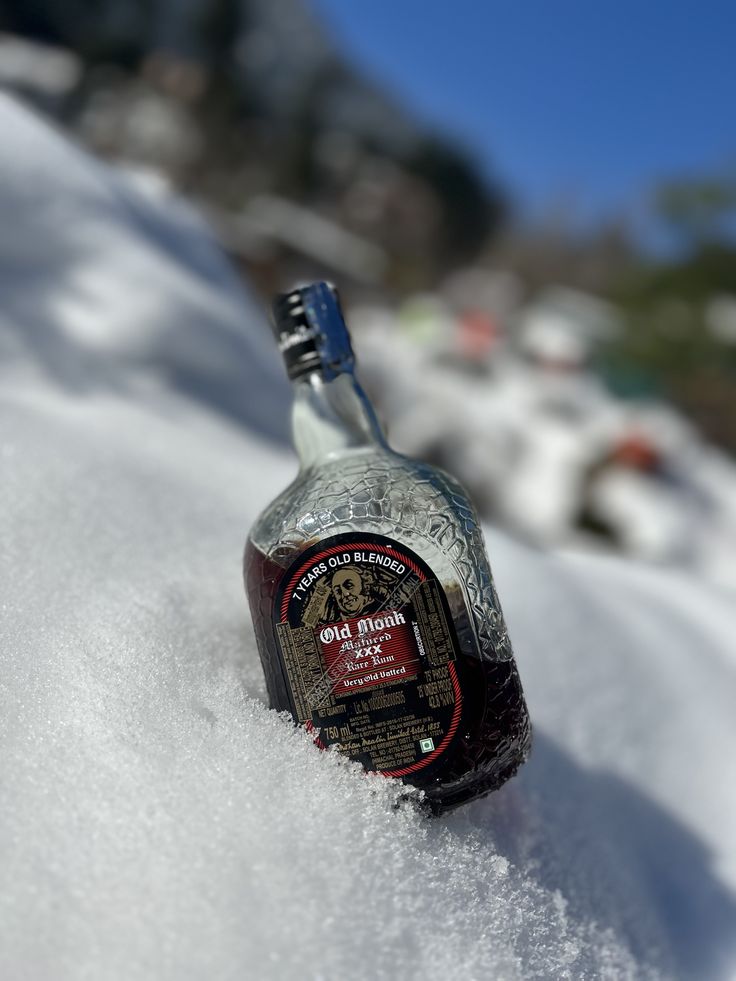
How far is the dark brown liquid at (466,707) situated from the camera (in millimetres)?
566

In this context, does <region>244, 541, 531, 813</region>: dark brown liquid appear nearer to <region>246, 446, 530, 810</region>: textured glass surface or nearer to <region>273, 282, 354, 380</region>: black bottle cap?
<region>246, 446, 530, 810</region>: textured glass surface

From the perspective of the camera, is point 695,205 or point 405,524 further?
point 695,205

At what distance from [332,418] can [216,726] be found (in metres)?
0.25

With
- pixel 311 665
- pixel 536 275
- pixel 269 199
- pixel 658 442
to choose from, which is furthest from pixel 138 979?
pixel 536 275

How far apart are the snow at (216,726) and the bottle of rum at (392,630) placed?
→ 34 mm

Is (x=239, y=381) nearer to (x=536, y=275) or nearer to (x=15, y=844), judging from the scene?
(x=15, y=844)

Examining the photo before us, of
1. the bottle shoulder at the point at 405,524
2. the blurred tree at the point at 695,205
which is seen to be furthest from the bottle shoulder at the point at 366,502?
the blurred tree at the point at 695,205

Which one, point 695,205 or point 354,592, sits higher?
point 695,205

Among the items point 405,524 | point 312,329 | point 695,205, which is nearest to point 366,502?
point 405,524

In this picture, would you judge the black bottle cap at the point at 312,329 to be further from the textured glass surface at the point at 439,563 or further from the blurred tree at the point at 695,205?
the blurred tree at the point at 695,205

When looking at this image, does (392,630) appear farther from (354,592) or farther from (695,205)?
(695,205)

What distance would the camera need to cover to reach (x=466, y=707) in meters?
0.56

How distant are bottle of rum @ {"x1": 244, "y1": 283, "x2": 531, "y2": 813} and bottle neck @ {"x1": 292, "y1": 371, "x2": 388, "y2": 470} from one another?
0.04 meters

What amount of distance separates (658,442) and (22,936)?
14.2 ft
